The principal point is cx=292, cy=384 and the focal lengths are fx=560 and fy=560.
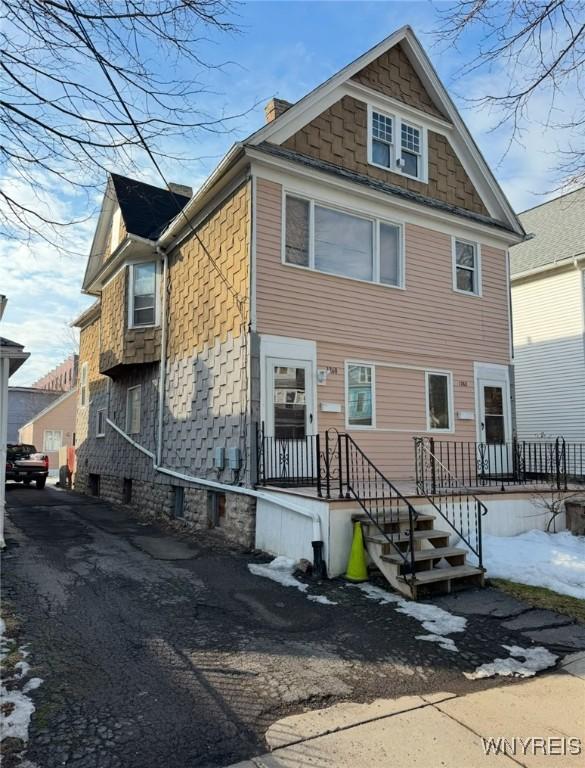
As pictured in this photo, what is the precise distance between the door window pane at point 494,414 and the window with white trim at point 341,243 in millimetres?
3324

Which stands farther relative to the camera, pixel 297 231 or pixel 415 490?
pixel 297 231

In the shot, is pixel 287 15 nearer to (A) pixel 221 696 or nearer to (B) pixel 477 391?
(A) pixel 221 696

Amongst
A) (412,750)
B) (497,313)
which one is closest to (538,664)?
(412,750)

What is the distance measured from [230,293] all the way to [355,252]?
2.58 metres

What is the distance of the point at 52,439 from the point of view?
36125 millimetres

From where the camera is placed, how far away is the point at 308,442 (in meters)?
9.45

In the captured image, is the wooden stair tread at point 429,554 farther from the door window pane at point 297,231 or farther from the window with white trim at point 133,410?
the window with white trim at point 133,410

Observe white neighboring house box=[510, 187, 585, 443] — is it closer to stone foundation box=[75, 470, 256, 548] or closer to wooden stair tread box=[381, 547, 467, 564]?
wooden stair tread box=[381, 547, 467, 564]

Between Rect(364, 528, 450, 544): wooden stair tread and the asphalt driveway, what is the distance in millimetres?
657

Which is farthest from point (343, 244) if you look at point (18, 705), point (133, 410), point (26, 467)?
point (26, 467)

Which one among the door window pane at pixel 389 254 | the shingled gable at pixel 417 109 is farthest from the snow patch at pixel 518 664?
the shingled gable at pixel 417 109

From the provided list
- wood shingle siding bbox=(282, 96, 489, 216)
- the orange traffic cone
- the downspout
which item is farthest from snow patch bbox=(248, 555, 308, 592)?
wood shingle siding bbox=(282, 96, 489, 216)

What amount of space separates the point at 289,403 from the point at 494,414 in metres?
5.28

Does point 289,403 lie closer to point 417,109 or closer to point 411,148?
point 411,148
